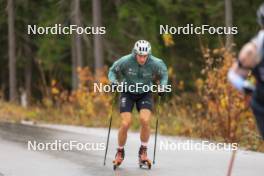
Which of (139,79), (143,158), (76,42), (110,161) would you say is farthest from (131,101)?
(76,42)

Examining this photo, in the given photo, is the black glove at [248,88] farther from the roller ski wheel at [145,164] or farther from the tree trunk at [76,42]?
Answer: the tree trunk at [76,42]

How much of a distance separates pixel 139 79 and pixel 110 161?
1.80 meters

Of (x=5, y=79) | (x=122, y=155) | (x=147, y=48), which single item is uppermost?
(x=5, y=79)

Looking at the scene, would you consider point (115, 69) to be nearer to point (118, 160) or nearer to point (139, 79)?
point (139, 79)

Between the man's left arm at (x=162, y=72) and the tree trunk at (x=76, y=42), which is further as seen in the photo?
the tree trunk at (x=76, y=42)

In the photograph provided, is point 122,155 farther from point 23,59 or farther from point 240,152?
point 23,59

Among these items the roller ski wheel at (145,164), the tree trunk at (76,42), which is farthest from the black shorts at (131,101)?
A: the tree trunk at (76,42)

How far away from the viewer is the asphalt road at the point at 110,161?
1065 cm

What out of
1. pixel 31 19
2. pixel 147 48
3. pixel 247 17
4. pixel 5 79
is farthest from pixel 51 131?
pixel 5 79

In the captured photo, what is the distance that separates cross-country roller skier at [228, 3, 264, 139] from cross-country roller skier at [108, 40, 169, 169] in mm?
4673

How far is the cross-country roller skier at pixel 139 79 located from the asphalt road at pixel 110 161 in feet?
1.52

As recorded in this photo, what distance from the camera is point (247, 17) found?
1181 inches

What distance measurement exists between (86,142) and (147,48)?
4.67m

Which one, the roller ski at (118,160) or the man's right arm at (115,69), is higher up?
the man's right arm at (115,69)
